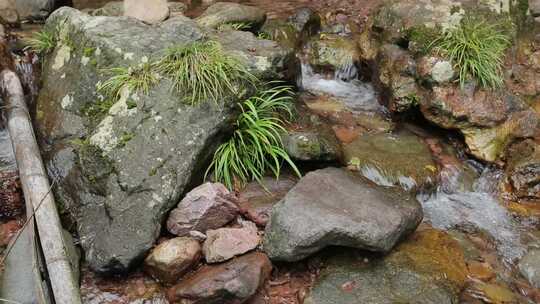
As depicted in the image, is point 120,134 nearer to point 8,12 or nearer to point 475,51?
point 8,12

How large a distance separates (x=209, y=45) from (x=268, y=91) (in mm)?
873

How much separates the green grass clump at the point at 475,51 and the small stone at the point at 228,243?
3.59 meters

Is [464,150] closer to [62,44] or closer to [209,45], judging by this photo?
[209,45]

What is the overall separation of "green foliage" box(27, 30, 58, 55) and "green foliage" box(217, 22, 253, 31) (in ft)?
7.16

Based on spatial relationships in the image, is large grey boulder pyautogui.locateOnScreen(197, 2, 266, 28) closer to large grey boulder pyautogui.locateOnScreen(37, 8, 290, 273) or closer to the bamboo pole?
large grey boulder pyautogui.locateOnScreen(37, 8, 290, 273)

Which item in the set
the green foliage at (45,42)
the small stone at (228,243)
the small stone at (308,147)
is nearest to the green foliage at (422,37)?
the small stone at (308,147)

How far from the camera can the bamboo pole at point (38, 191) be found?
A: 3848 millimetres

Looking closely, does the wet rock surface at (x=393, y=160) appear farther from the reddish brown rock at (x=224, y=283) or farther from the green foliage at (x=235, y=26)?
the green foliage at (x=235, y=26)

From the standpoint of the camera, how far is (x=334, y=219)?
4250 mm

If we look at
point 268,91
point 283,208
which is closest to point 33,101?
point 268,91

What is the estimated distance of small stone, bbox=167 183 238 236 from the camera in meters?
4.49

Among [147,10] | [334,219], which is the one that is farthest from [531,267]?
[147,10]

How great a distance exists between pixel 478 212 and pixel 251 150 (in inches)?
108

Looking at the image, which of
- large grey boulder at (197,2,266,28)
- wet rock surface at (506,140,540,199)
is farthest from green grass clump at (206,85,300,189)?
wet rock surface at (506,140,540,199)
